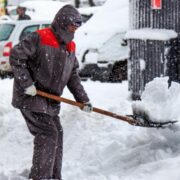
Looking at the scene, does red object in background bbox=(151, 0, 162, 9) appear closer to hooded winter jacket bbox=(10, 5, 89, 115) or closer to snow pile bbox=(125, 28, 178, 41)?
snow pile bbox=(125, 28, 178, 41)

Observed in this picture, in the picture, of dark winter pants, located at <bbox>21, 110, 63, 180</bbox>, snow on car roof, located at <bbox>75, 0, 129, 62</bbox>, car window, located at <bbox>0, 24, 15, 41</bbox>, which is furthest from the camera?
car window, located at <bbox>0, 24, 15, 41</bbox>

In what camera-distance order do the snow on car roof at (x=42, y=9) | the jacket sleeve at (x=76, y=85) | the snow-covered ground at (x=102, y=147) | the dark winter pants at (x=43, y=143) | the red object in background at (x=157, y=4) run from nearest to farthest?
the dark winter pants at (x=43, y=143), the jacket sleeve at (x=76, y=85), the snow-covered ground at (x=102, y=147), the red object in background at (x=157, y=4), the snow on car roof at (x=42, y=9)

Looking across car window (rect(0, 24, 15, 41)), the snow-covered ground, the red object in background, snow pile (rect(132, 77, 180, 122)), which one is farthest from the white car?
snow pile (rect(132, 77, 180, 122))

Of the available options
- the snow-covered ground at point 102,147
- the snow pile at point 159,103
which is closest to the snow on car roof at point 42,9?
the snow-covered ground at point 102,147

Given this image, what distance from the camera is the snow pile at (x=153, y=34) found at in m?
8.01

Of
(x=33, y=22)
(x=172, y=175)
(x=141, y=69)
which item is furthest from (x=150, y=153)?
(x=33, y=22)

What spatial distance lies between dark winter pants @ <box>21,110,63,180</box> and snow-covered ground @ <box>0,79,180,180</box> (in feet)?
1.56

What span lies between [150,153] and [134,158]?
0.18 meters

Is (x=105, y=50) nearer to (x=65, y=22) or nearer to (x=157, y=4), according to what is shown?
(x=157, y=4)

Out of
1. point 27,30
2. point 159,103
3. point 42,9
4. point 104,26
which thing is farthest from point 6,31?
point 42,9

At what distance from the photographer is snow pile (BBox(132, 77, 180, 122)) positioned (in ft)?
19.2

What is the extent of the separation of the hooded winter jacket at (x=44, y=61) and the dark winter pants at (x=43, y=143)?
0.30 feet

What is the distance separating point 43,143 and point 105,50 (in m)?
6.68

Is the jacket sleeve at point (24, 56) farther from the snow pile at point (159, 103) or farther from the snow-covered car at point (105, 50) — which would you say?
the snow-covered car at point (105, 50)
